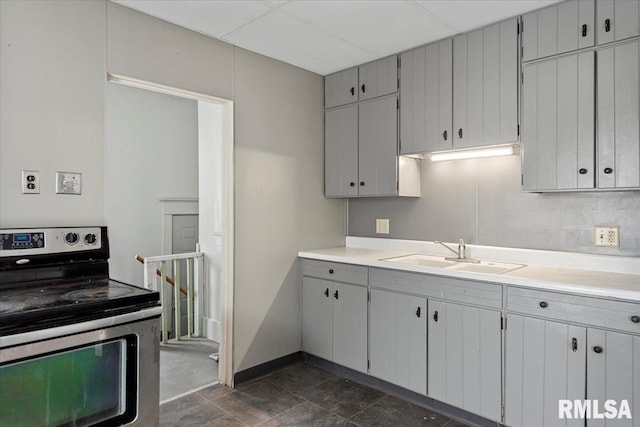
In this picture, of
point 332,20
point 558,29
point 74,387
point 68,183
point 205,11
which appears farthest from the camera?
point 332,20

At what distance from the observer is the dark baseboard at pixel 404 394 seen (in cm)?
236

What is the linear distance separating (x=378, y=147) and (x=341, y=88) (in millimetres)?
665

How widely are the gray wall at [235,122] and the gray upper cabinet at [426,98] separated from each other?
2.82 ft

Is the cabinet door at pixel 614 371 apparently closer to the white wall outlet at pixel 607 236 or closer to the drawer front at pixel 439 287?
the drawer front at pixel 439 287

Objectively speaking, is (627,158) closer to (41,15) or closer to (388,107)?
(388,107)

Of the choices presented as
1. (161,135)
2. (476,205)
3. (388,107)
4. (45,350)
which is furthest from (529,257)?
(161,135)

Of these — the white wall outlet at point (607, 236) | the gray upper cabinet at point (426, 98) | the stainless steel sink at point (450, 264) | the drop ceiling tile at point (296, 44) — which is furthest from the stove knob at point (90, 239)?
the white wall outlet at point (607, 236)

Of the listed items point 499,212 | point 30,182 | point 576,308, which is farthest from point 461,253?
point 30,182

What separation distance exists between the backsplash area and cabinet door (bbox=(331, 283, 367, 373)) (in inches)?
28.6

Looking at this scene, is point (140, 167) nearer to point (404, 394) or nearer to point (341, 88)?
point (341, 88)

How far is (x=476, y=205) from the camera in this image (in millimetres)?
2891

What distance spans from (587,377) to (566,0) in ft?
6.53

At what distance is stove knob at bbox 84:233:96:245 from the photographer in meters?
2.13

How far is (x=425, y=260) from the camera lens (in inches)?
117
